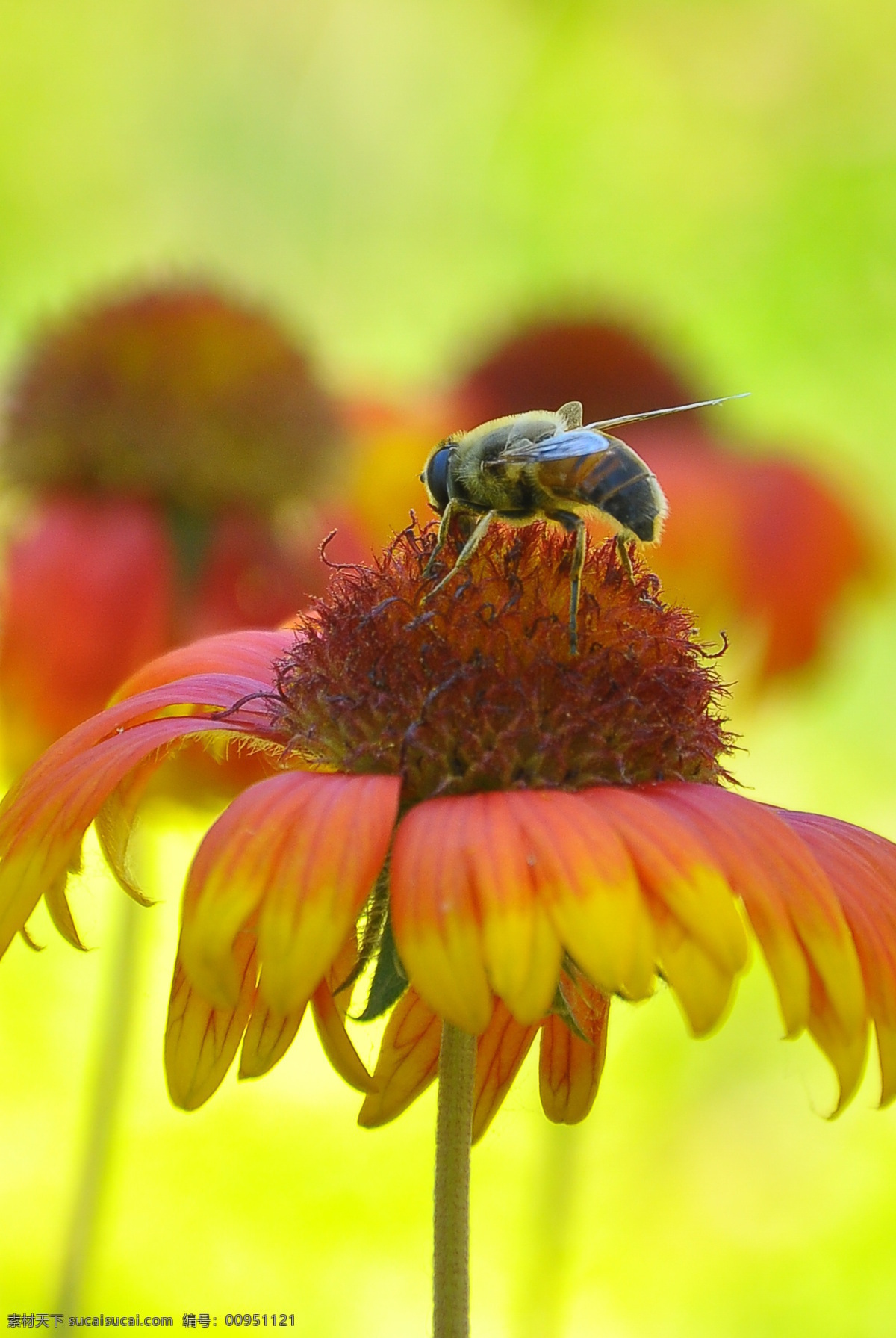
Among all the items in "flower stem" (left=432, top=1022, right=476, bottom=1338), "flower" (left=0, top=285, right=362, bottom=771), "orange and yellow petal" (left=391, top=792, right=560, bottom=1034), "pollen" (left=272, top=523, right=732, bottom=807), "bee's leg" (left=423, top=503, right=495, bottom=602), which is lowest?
"flower stem" (left=432, top=1022, right=476, bottom=1338)

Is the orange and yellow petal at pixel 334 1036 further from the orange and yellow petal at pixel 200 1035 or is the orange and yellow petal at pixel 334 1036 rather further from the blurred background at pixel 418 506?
the blurred background at pixel 418 506

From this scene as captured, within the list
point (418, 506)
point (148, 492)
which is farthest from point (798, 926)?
Result: point (418, 506)

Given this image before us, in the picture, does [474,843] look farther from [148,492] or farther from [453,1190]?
[148,492]

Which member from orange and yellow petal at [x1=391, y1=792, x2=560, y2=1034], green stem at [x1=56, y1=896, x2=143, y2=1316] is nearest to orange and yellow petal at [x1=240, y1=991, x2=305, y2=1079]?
orange and yellow petal at [x1=391, y1=792, x2=560, y2=1034]

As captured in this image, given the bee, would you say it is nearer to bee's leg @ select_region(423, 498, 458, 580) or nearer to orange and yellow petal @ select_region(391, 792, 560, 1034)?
bee's leg @ select_region(423, 498, 458, 580)

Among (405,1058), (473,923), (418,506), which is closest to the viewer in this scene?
(473,923)
